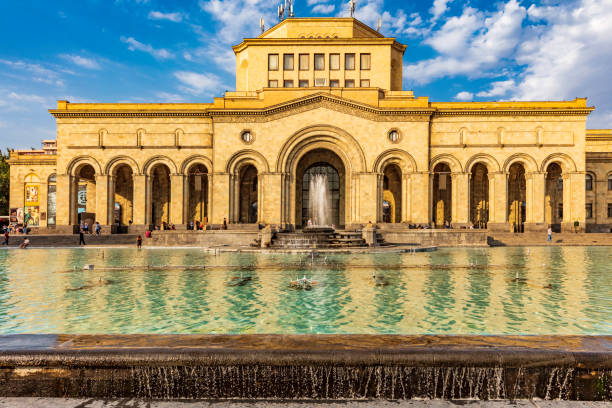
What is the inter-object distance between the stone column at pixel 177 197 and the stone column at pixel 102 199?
5479mm

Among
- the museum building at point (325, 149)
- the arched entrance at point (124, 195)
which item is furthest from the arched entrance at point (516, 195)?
the arched entrance at point (124, 195)

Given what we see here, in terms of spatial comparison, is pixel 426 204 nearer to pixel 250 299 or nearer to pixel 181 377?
pixel 250 299

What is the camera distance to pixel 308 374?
3463mm

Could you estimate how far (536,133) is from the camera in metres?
30.9

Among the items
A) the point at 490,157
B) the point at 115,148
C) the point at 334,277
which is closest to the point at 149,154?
the point at 115,148

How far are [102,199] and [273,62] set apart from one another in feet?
62.6

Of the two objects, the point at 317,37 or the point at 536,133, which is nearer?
the point at 536,133

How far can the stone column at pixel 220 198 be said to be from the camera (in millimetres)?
30203

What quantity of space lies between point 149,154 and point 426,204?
76.9 feet

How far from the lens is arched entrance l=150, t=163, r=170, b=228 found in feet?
114

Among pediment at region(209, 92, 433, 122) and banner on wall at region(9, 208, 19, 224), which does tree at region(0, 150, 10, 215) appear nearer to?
banner on wall at region(9, 208, 19, 224)

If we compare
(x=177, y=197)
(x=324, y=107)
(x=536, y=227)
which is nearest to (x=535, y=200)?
(x=536, y=227)

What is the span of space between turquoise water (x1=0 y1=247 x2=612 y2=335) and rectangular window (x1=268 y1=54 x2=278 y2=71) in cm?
2622

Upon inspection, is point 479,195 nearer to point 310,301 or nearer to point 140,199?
point 140,199
